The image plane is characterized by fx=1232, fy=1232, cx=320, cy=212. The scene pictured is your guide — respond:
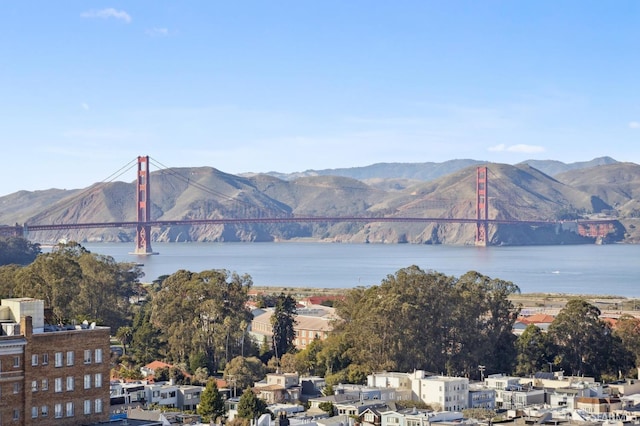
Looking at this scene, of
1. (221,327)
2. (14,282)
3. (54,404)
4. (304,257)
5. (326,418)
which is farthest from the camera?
(304,257)

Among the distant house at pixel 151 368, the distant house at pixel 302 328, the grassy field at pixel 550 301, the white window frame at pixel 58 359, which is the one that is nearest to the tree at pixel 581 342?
the distant house at pixel 302 328

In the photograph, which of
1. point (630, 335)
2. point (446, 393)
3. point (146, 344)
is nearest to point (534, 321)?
point (630, 335)

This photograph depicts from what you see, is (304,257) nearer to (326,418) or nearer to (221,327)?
(221,327)

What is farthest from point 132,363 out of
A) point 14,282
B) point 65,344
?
point 65,344

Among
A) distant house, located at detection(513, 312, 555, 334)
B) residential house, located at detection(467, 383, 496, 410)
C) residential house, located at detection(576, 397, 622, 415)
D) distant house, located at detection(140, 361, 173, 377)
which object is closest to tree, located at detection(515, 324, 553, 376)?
residential house, located at detection(467, 383, 496, 410)

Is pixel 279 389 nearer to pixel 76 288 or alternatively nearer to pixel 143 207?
pixel 76 288

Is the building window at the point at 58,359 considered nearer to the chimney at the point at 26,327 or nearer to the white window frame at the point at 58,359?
the white window frame at the point at 58,359
